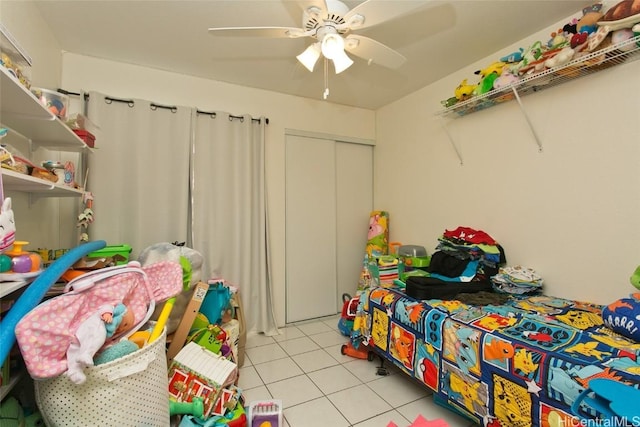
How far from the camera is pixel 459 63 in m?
2.55

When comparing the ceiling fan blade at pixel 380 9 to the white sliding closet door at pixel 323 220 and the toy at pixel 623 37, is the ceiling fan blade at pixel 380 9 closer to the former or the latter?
the toy at pixel 623 37

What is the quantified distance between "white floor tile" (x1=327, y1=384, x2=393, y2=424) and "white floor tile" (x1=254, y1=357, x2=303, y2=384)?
0.41 metres

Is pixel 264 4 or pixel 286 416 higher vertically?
pixel 264 4

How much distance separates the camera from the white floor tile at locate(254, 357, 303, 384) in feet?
7.22

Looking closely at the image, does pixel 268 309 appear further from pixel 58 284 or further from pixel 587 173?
pixel 587 173

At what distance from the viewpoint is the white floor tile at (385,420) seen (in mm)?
1693

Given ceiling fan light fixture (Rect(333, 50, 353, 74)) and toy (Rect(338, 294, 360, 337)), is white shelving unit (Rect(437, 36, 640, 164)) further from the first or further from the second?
toy (Rect(338, 294, 360, 337))

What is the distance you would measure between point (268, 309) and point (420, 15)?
281cm

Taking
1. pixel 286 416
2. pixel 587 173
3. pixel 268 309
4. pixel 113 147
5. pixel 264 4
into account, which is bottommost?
pixel 286 416

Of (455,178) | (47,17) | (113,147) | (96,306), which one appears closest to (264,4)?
(47,17)

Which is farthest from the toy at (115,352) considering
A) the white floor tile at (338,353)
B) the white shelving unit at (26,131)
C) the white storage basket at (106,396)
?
the white floor tile at (338,353)

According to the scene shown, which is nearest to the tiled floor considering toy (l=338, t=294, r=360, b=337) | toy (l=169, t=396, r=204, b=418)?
toy (l=338, t=294, r=360, b=337)

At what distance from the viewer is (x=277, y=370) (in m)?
2.30

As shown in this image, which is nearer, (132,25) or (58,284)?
(58,284)
